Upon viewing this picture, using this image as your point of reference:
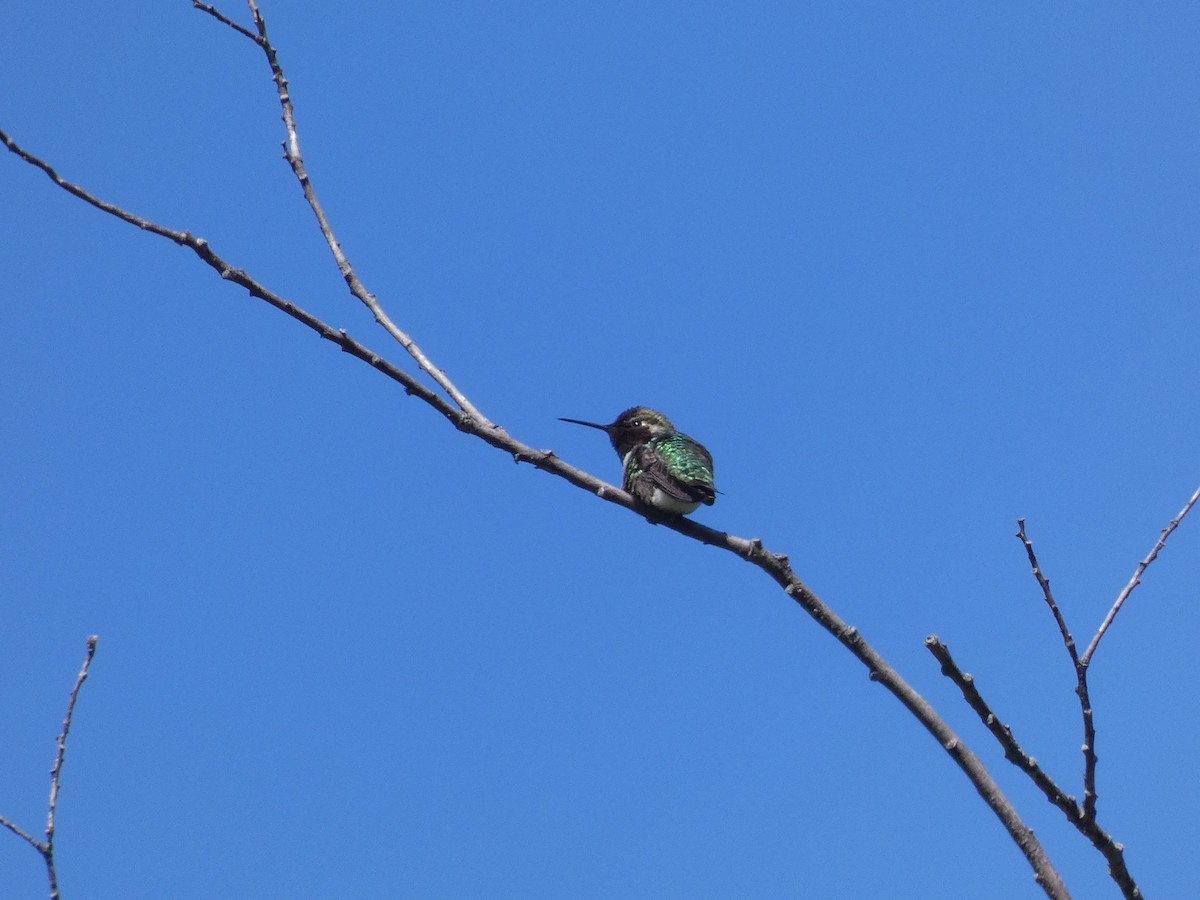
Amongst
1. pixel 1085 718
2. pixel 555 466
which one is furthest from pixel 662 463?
pixel 1085 718

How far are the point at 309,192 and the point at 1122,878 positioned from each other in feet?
10.4

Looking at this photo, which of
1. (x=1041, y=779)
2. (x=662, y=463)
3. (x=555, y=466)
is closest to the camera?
(x=1041, y=779)

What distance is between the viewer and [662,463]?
7.15m

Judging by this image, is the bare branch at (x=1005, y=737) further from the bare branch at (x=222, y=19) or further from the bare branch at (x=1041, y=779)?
the bare branch at (x=222, y=19)

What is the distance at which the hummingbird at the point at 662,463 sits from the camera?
6.79 metres

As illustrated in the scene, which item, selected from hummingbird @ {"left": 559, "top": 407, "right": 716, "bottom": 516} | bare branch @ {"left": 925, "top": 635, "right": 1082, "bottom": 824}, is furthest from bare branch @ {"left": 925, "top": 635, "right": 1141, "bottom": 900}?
hummingbird @ {"left": 559, "top": 407, "right": 716, "bottom": 516}

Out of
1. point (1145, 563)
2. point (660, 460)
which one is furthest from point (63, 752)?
point (660, 460)

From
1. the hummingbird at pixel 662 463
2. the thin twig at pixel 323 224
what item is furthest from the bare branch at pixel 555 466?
the hummingbird at pixel 662 463

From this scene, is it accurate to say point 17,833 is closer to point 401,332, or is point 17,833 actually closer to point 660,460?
point 401,332

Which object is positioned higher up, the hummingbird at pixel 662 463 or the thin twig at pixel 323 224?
the hummingbird at pixel 662 463

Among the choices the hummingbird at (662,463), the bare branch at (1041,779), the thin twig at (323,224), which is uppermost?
the hummingbird at (662,463)

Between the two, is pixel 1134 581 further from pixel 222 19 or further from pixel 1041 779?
pixel 222 19

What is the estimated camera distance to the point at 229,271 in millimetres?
3504

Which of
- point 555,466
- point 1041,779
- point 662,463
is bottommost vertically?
point 1041,779
